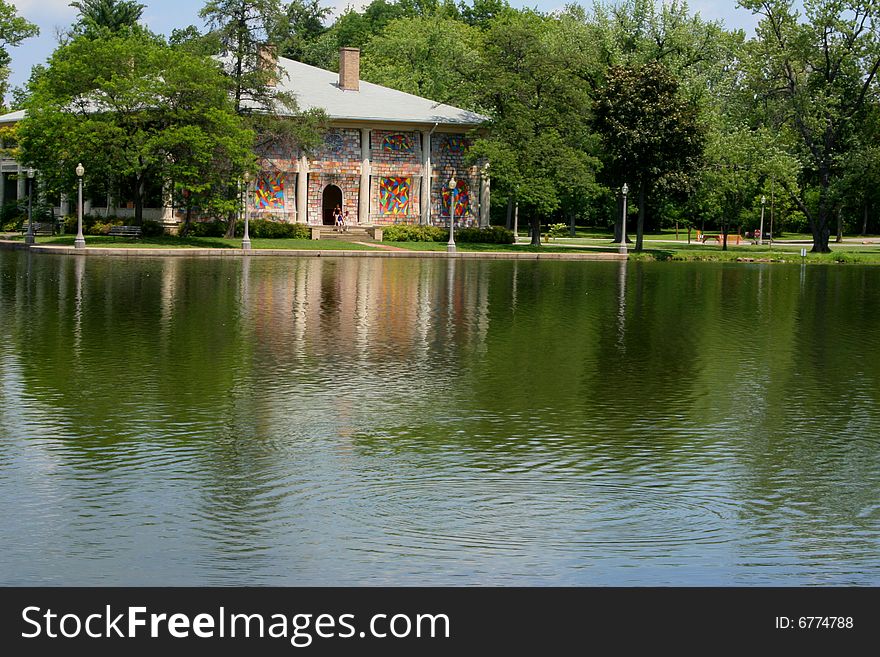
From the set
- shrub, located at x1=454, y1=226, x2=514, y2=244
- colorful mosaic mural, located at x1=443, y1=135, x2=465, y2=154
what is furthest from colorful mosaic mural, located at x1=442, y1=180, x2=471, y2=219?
shrub, located at x1=454, y1=226, x2=514, y2=244

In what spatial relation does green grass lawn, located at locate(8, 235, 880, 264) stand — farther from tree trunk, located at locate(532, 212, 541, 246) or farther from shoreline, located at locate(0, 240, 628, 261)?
shoreline, located at locate(0, 240, 628, 261)

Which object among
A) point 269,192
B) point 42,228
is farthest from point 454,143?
point 42,228

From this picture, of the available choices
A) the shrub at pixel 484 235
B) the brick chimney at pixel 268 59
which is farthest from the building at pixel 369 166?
the brick chimney at pixel 268 59

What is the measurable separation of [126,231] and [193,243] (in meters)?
4.62

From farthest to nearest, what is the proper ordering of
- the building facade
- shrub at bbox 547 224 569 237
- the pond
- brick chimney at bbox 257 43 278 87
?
shrub at bbox 547 224 569 237 → the building facade → brick chimney at bbox 257 43 278 87 → the pond

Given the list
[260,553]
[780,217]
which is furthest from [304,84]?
[260,553]

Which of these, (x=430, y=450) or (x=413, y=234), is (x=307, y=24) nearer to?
(x=413, y=234)

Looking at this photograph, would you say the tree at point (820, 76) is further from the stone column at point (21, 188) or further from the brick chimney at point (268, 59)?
the stone column at point (21, 188)

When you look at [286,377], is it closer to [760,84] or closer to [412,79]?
[760,84]

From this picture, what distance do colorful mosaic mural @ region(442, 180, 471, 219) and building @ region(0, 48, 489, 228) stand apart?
58 mm

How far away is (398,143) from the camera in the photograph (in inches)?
2739

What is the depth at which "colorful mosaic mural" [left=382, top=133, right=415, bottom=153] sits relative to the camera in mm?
69438

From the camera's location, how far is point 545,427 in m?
12.2
